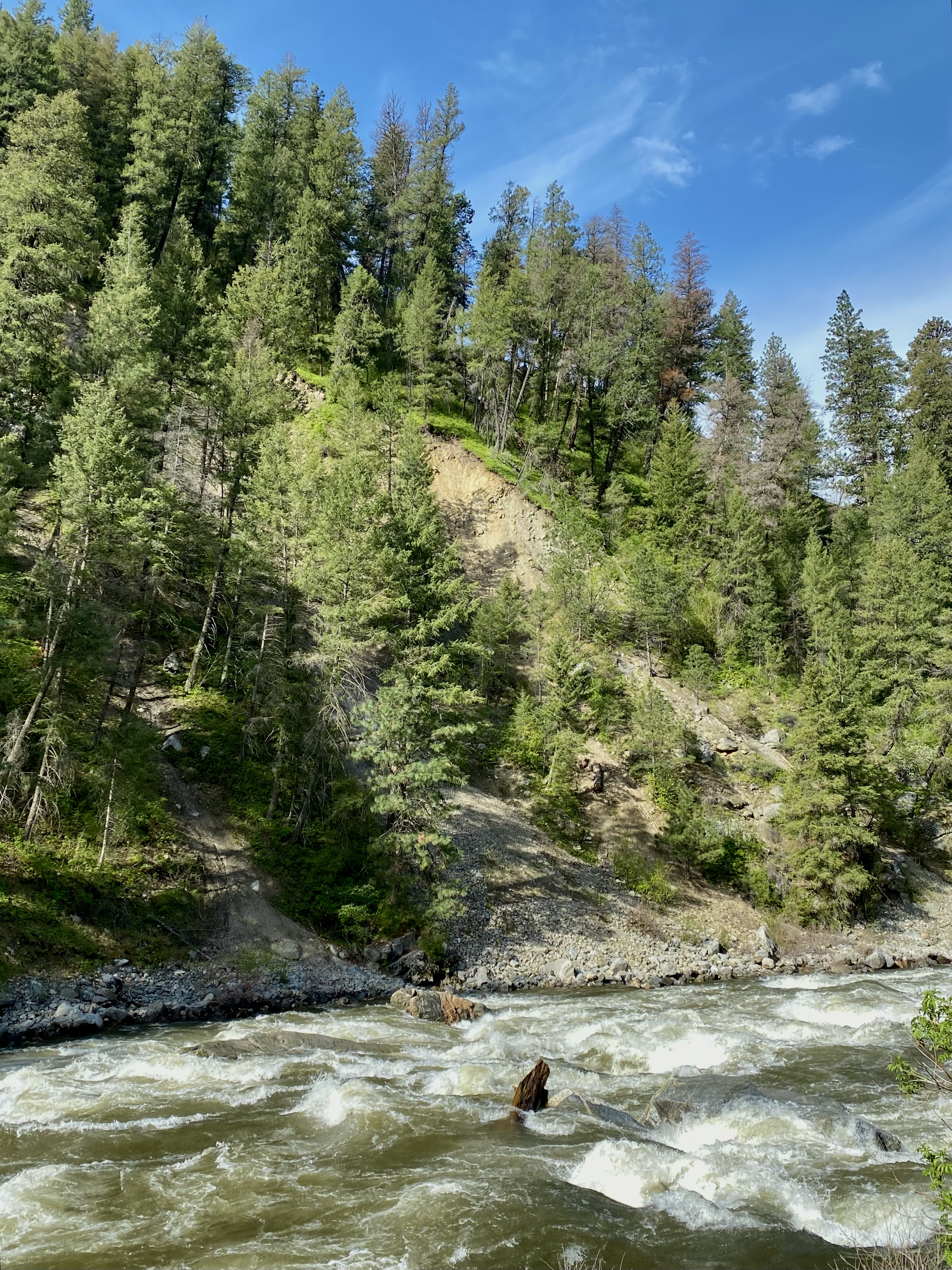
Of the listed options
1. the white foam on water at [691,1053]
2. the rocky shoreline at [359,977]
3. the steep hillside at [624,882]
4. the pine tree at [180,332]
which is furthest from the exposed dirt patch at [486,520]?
the white foam on water at [691,1053]

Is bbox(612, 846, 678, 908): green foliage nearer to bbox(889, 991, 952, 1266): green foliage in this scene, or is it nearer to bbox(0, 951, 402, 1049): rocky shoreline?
bbox(0, 951, 402, 1049): rocky shoreline

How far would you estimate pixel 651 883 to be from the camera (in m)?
31.0

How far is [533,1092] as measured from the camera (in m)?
12.1

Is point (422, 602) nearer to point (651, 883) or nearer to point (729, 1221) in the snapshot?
point (651, 883)

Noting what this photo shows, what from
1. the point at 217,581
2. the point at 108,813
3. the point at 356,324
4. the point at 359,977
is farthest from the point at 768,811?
the point at 356,324

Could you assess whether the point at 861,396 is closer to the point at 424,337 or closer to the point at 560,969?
the point at 424,337

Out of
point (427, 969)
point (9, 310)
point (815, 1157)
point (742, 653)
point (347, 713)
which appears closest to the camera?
point (815, 1157)

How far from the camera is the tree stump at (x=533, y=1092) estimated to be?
11984 mm

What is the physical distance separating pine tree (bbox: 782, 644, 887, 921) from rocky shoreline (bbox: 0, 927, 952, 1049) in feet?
7.87

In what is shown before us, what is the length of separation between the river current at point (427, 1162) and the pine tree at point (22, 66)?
53.7m

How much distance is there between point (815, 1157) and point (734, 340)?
67.1m

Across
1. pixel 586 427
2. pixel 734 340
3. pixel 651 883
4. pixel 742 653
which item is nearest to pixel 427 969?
pixel 651 883

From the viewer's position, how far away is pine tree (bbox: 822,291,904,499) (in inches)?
2338

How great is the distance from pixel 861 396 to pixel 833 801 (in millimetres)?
43767
